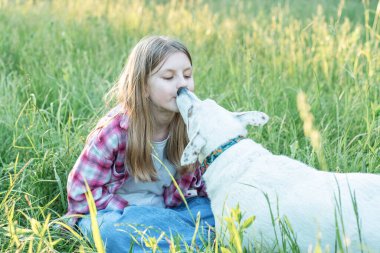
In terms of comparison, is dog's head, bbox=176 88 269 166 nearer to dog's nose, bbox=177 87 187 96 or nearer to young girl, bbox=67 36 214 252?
dog's nose, bbox=177 87 187 96

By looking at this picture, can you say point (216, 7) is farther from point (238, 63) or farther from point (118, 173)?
point (118, 173)

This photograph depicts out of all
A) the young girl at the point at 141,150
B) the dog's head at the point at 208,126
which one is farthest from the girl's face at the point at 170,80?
the dog's head at the point at 208,126

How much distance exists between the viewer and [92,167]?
2951 mm

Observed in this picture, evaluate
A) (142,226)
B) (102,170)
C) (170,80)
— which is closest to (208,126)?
(170,80)

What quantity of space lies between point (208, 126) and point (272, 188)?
1.30 ft

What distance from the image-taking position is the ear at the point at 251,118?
265 cm

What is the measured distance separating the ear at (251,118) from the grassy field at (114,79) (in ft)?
0.93

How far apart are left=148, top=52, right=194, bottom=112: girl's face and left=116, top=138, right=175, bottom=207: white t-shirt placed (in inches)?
10.6

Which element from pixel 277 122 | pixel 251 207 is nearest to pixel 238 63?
pixel 277 122

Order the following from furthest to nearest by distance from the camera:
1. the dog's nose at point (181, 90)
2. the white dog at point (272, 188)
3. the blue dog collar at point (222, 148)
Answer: the dog's nose at point (181, 90) → the blue dog collar at point (222, 148) → the white dog at point (272, 188)

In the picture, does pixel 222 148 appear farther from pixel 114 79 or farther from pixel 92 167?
pixel 114 79

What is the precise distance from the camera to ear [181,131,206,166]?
2.55 m

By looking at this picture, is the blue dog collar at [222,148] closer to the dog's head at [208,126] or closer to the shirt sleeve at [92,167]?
the dog's head at [208,126]

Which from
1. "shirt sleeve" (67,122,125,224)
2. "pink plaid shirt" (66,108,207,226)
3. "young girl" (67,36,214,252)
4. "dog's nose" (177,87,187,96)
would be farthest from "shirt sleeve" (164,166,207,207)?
"dog's nose" (177,87,187,96)
